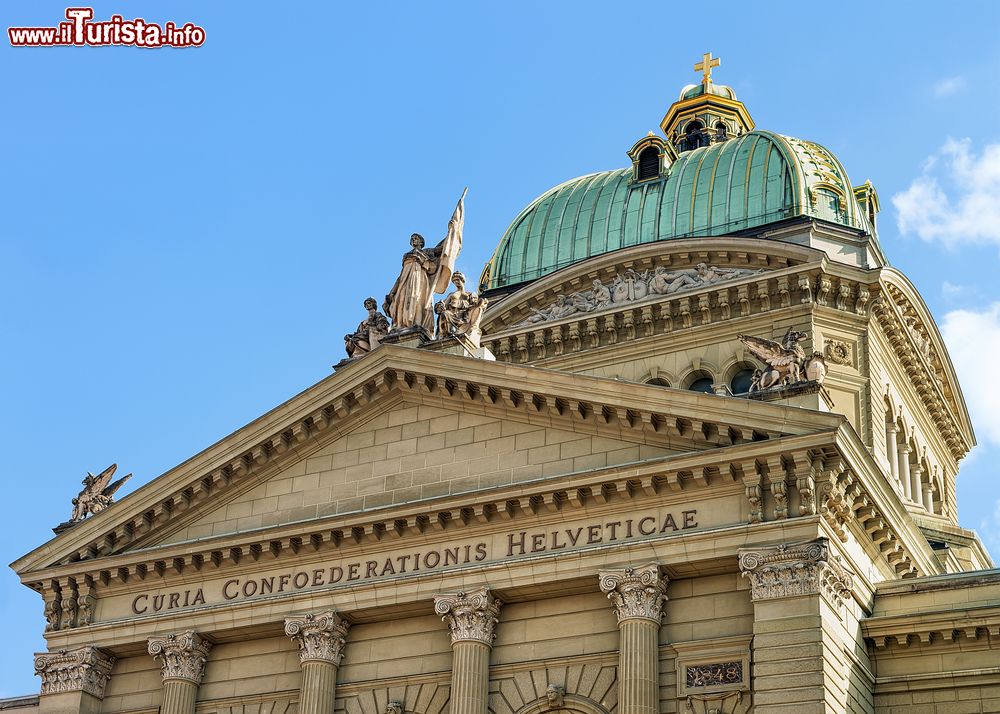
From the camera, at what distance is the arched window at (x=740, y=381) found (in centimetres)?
4438

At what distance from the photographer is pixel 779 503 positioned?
2977 cm

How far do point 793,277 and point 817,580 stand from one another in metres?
16.8

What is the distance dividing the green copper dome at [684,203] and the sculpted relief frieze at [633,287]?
265cm

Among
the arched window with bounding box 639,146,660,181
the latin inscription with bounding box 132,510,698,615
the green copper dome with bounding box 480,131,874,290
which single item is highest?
the arched window with bounding box 639,146,660,181

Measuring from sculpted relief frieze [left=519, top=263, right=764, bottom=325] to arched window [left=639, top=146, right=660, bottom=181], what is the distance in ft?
20.3

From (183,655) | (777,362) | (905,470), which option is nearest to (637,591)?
(777,362)

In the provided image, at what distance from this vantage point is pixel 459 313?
1438 inches

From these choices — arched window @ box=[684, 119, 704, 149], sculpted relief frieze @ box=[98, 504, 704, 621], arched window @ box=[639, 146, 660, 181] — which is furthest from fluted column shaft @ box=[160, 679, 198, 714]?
arched window @ box=[684, 119, 704, 149]

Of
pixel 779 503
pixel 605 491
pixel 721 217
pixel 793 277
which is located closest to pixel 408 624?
pixel 605 491

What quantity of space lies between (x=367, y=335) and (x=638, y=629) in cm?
1081

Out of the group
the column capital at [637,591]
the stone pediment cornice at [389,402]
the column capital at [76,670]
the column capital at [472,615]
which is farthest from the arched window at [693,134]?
the column capital at [76,670]

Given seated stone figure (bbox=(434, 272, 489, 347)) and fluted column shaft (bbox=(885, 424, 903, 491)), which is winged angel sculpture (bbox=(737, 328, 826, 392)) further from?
fluted column shaft (bbox=(885, 424, 903, 491))

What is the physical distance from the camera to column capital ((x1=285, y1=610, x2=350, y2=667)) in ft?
110

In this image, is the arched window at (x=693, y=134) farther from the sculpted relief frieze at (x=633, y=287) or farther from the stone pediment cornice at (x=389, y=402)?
the stone pediment cornice at (x=389, y=402)
